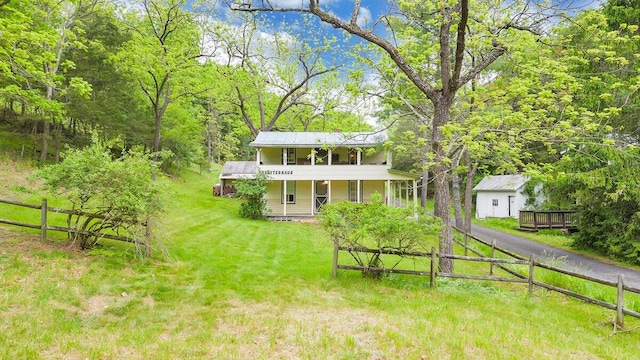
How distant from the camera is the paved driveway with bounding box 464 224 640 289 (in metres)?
11.1

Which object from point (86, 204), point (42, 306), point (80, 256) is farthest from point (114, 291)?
point (86, 204)

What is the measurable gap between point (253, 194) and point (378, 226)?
13.8m

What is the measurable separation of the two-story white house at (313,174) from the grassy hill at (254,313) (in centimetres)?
1297

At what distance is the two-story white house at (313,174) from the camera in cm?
2234

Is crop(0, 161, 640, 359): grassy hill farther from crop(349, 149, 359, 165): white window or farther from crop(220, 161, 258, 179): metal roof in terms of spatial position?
crop(220, 161, 258, 179): metal roof

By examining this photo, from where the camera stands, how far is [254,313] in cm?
585

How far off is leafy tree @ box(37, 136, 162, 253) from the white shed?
28.7 m

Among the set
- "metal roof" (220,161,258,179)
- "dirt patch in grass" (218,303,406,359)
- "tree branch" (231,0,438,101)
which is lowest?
"dirt patch in grass" (218,303,406,359)

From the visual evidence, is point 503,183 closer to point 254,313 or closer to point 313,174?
point 313,174

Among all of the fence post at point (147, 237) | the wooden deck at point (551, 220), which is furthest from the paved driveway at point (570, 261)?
the fence post at point (147, 237)

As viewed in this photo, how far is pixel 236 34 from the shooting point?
82.9 ft

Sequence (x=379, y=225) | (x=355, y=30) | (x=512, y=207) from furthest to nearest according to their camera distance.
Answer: (x=512, y=207)
(x=355, y=30)
(x=379, y=225)

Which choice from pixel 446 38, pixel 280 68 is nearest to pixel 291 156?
pixel 280 68

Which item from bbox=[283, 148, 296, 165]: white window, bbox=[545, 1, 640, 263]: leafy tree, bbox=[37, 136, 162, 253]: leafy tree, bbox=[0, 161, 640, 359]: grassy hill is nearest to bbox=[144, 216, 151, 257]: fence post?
bbox=[37, 136, 162, 253]: leafy tree
